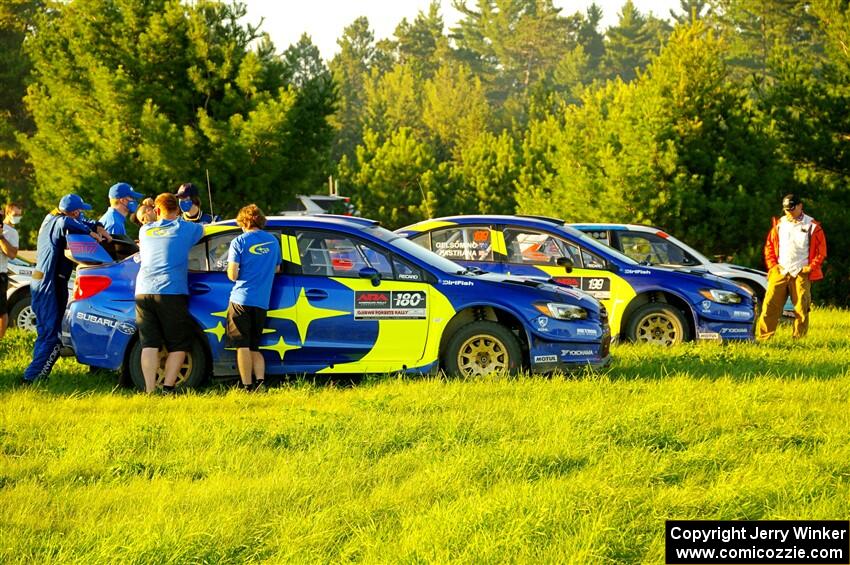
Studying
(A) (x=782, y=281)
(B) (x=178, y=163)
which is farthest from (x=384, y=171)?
(A) (x=782, y=281)

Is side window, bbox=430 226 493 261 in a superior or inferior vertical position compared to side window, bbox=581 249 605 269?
superior

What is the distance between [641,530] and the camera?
5629 mm

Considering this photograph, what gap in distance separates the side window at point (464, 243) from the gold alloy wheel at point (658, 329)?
188 cm

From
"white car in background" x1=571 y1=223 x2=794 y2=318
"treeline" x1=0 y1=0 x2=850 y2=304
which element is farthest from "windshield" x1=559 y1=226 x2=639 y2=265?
"treeline" x1=0 y1=0 x2=850 y2=304

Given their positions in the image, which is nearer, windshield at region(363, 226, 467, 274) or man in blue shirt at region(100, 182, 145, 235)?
windshield at region(363, 226, 467, 274)

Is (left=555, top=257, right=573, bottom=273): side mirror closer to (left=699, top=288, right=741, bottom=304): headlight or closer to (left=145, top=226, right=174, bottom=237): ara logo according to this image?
(left=699, top=288, right=741, bottom=304): headlight

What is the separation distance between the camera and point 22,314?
48.7 ft

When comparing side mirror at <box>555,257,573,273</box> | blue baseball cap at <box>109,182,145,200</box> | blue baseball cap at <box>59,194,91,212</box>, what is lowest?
side mirror at <box>555,257,573,273</box>

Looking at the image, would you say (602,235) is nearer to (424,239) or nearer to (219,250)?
(424,239)

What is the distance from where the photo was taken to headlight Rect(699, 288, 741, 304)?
1256 centimetres

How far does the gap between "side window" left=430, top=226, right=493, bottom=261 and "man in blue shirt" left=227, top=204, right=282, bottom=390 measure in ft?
12.5

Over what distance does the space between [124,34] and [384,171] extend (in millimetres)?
17825

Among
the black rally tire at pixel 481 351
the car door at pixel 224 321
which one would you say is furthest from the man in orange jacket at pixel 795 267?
the car door at pixel 224 321

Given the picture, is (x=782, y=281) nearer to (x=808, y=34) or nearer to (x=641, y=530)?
(x=641, y=530)
